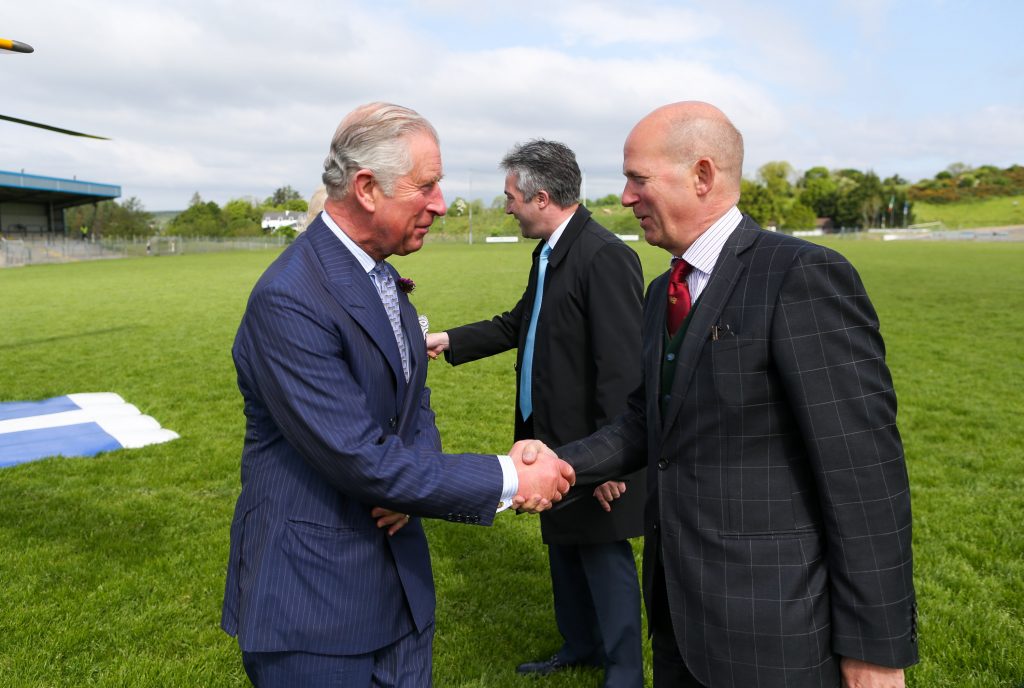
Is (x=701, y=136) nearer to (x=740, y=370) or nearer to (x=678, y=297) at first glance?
(x=678, y=297)

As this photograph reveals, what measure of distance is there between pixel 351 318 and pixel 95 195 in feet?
258

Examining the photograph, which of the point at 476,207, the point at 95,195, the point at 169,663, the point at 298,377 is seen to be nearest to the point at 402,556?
the point at 298,377

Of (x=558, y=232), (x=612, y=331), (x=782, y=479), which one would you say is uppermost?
(x=558, y=232)

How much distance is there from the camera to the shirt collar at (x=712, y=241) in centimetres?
236

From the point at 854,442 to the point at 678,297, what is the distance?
2.32ft

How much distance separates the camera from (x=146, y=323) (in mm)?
17688

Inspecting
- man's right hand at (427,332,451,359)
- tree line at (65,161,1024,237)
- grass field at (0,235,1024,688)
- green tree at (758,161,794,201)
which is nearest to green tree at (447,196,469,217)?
tree line at (65,161,1024,237)

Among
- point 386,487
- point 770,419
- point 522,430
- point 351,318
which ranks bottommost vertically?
point 522,430

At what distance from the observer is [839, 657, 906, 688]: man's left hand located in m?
2.06

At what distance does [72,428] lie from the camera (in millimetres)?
8594

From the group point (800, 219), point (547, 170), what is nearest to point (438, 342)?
point (547, 170)

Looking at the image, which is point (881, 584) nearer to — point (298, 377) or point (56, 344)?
point (298, 377)

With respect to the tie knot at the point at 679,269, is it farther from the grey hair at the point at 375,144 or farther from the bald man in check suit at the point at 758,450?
the grey hair at the point at 375,144

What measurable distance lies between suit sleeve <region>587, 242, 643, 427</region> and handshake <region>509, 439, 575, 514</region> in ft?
2.82
